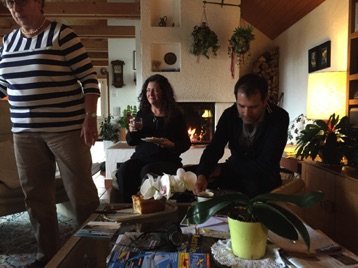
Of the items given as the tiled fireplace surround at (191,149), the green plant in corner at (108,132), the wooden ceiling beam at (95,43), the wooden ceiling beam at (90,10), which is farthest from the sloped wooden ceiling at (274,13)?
the wooden ceiling beam at (95,43)

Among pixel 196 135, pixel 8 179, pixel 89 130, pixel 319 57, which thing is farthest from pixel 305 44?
pixel 8 179

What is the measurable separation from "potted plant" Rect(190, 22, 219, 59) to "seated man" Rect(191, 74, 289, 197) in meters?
1.93

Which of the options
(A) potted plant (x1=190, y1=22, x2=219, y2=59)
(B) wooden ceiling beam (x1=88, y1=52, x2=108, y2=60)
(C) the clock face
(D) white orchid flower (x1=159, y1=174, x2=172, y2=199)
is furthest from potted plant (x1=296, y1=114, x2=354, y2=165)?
(B) wooden ceiling beam (x1=88, y1=52, x2=108, y2=60)

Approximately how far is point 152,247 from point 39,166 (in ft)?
2.42

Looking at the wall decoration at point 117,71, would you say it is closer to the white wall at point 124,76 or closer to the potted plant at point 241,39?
the white wall at point 124,76

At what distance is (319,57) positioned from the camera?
3.02 meters

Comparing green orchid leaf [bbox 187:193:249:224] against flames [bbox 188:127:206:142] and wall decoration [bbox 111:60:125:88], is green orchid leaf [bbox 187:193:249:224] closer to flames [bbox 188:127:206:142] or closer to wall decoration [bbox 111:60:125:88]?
flames [bbox 188:127:206:142]

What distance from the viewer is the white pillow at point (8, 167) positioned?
71.4 inches

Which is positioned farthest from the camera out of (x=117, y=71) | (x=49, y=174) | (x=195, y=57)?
(x=117, y=71)

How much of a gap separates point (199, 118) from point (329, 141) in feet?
6.90

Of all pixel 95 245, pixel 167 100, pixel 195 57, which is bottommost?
pixel 95 245

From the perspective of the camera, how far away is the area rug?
62.8 inches

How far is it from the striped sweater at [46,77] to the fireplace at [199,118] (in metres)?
2.36

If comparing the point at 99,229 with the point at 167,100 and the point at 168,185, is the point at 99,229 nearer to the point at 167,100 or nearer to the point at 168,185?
the point at 168,185
